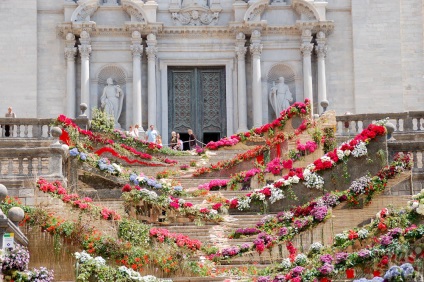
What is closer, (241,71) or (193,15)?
(241,71)

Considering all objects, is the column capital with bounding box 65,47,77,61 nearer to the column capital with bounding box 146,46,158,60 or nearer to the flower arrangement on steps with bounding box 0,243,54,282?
the column capital with bounding box 146,46,158,60

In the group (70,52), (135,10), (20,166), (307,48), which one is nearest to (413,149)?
(20,166)

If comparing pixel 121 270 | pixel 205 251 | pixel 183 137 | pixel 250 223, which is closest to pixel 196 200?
pixel 250 223

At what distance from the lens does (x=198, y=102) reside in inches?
1641

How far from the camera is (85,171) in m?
27.8

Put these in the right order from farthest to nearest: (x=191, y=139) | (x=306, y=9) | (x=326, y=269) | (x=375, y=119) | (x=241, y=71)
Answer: (x=306, y=9), (x=241, y=71), (x=191, y=139), (x=375, y=119), (x=326, y=269)

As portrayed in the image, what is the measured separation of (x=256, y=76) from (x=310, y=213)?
18028 mm

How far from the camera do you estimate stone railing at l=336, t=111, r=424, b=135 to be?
106 feet

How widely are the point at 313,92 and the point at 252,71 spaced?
268 cm

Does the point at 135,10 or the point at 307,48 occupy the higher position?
the point at 135,10

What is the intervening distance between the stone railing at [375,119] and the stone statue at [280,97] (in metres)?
7.77

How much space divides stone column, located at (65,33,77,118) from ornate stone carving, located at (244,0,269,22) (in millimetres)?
7172

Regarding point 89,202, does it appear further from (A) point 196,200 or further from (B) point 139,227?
(A) point 196,200

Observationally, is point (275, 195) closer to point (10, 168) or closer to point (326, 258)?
point (10, 168)
